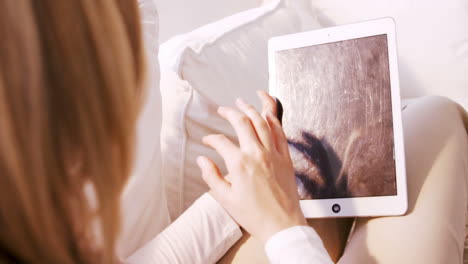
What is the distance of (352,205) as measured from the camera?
24.0 inches

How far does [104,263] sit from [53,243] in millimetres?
41

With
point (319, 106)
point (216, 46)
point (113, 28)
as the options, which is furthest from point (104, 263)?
point (216, 46)

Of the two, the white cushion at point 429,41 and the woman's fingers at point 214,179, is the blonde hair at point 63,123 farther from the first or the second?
the white cushion at point 429,41

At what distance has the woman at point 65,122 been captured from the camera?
23cm

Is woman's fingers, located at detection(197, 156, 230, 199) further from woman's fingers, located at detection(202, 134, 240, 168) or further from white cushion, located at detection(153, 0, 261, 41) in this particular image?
white cushion, located at detection(153, 0, 261, 41)

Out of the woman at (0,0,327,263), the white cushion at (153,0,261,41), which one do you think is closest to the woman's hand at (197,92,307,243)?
the woman at (0,0,327,263)

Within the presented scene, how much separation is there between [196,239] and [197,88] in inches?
10.3

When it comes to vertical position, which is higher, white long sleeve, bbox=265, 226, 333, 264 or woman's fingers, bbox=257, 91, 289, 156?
woman's fingers, bbox=257, 91, 289, 156

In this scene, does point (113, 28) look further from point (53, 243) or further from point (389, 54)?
point (389, 54)

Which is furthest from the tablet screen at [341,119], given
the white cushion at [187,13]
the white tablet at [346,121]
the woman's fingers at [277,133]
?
the white cushion at [187,13]

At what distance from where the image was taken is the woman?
233mm

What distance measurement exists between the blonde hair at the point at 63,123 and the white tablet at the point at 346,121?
0.39 m

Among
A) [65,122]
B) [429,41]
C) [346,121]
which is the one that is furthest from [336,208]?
[429,41]

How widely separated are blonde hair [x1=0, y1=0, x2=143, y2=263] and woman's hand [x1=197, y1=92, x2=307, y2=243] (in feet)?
0.71
